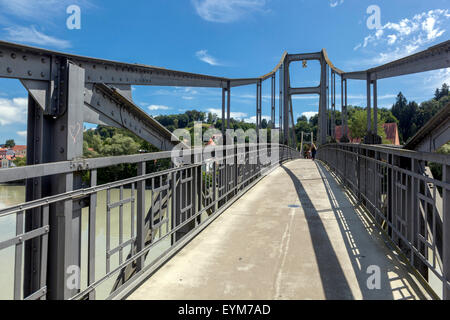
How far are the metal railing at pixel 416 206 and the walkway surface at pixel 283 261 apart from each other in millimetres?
204

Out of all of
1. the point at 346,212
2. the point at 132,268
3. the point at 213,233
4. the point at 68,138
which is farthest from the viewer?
the point at 346,212

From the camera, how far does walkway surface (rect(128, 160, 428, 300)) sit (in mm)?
2453

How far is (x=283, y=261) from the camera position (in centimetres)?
305

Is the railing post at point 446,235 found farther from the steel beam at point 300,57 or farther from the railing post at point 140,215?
the steel beam at point 300,57

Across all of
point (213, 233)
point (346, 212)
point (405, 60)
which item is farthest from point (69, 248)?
point (405, 60)

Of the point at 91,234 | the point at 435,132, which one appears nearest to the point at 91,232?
the point at 91,234

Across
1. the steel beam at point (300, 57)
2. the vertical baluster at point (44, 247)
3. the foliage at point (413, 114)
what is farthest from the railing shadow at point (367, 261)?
the foliage at point (413, 114)

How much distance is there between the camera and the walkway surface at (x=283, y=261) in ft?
8.05

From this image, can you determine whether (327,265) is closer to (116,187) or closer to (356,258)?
(356,258)

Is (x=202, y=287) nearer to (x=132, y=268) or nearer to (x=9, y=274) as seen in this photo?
(x=132, y=268)

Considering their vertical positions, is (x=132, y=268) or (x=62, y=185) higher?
(x=62, y=185)

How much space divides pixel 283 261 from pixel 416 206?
1329mm
